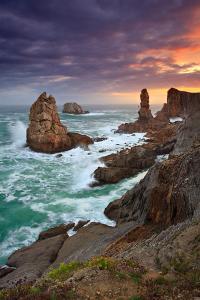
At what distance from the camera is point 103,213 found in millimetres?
31328

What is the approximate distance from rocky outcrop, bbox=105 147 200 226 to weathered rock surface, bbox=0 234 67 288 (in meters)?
5.76

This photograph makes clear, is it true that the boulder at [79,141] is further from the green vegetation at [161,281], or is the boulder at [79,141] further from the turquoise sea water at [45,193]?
the green vegetation at [161,281]

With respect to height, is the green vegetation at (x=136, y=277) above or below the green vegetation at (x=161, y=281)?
above

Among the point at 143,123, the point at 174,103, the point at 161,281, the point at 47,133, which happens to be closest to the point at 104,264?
the point at 161,281

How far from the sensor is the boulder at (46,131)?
6328 cm

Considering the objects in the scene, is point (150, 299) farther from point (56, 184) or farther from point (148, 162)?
point (148, 162)

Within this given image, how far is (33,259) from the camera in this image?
22891 millimetres

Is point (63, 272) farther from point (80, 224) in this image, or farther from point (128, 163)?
point (128, 163)

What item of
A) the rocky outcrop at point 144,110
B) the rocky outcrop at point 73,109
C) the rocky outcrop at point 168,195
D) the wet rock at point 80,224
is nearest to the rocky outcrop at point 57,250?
the wet rock at point 80,224

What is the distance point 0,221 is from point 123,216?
12630 millimetres

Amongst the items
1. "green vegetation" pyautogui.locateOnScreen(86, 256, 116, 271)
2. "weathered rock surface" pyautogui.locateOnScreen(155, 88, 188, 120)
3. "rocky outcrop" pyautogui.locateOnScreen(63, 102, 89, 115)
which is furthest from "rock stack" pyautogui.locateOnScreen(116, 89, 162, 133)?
"rocky outcrop" pyautogui.locateOnScreen(63, 102, 89, 115)

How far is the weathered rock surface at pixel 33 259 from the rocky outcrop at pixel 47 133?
3787cm

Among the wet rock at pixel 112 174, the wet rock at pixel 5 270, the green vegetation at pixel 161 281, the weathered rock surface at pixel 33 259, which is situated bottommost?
the wet rock at pixel 5 270

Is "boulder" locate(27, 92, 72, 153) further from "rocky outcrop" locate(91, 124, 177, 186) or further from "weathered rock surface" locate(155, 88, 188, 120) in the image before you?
"weathered rock surface" locate(155, 88, 188, 120)
